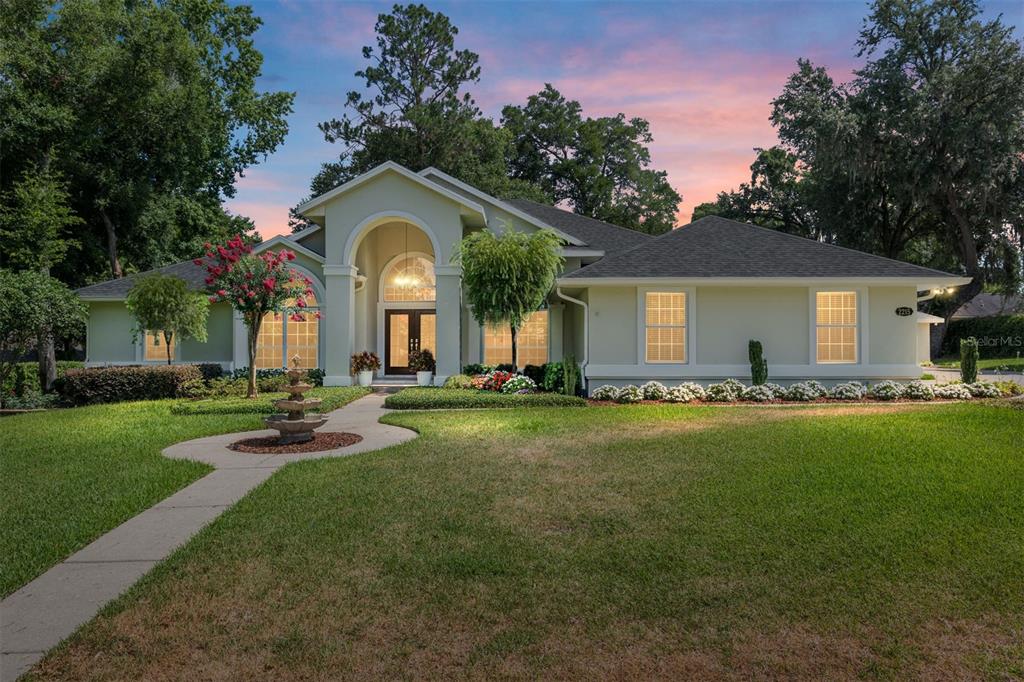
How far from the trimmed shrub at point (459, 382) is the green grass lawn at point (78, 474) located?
5629mm

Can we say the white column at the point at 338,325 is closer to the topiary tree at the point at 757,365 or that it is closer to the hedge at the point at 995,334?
the topiary tree at the point at 757,365

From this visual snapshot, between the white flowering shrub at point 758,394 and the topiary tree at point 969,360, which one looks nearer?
the white flowering shrub at point 758,394

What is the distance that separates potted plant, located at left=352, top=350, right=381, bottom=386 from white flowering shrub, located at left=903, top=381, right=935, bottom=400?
1472 cm

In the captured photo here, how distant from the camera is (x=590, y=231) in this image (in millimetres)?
22328

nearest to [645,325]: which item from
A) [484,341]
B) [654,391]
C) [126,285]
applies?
[654,391]

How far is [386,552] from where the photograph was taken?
4.74m

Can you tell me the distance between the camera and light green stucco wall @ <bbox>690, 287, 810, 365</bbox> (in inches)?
623

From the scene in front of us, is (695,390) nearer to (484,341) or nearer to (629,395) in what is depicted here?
(629,395)

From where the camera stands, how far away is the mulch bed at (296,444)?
9.06 meters

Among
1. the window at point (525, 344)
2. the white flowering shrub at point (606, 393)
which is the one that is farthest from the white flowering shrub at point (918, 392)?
the window at point (525, 344)

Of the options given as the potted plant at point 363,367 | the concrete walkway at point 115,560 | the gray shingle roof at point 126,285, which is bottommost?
the concrete walkway at point 115,560

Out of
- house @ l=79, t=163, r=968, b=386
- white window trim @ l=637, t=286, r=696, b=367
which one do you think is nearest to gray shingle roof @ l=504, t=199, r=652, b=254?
house @ l=79, t=163, r=968, b=386

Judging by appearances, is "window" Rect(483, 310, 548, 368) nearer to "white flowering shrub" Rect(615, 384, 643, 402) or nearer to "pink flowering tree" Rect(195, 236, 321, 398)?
"white flowering shrub" Rect(615, 384, 643, 402)

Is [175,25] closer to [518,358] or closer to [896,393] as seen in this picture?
[518,358]
